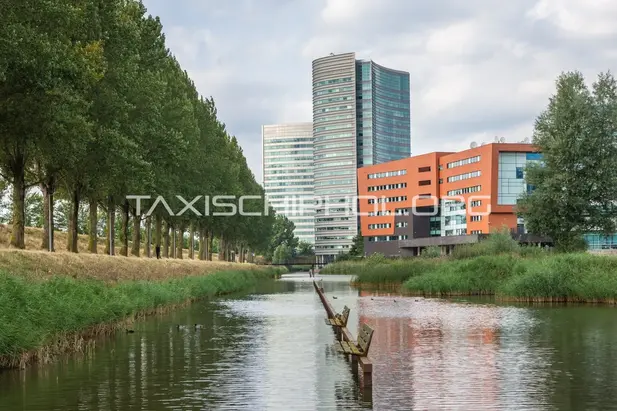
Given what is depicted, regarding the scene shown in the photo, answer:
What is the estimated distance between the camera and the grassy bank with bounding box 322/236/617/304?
44.2 metres

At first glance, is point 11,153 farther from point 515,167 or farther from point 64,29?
point 515,167

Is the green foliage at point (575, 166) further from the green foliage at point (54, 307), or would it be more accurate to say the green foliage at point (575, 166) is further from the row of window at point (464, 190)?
the row of window at point (464, 190)

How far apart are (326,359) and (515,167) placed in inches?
5081

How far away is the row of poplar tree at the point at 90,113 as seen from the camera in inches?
1187

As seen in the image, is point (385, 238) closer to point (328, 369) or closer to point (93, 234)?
point (93, 234)

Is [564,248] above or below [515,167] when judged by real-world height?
below

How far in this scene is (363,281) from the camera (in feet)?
233

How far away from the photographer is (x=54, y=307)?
2223cm

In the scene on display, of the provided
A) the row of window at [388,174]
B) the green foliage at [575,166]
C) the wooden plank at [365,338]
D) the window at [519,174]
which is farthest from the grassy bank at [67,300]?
the row of window at [388,174]

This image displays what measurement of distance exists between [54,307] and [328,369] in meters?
8.66

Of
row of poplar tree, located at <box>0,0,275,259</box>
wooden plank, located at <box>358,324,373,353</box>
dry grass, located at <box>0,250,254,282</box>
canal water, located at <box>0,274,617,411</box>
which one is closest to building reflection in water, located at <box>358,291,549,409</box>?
canal water, located at <box>0,274,617,411</box>

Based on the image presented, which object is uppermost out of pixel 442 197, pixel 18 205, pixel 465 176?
pixel 465 176

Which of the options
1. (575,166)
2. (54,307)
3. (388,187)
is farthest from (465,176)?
(54,307)

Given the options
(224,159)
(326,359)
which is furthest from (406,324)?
(224,159)
